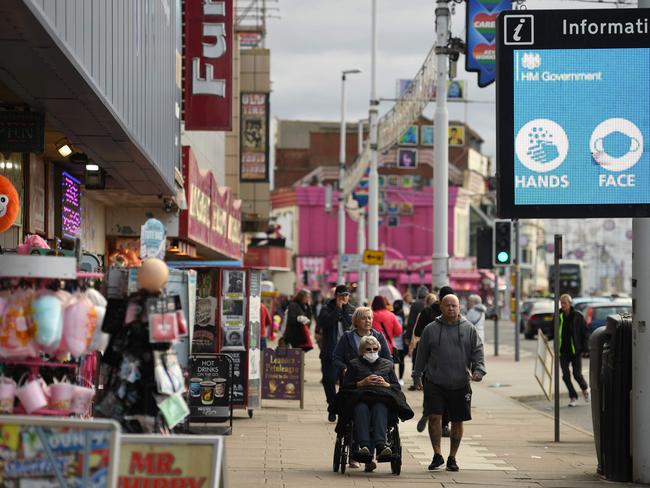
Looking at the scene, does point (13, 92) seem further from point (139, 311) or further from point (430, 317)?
point (430, 317)

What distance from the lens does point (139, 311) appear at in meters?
9.05

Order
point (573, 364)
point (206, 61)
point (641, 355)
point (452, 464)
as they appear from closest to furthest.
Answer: point (641, 355), point (452, 464), point (573, 364), point (206, 61)

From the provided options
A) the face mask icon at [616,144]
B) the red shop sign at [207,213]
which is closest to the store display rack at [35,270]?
the face mask icon at [616,144]

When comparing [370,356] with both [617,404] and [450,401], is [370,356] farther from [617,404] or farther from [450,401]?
[617,404]

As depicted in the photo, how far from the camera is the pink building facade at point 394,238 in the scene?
9969 cm

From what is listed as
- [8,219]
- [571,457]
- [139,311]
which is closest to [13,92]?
[8,219]

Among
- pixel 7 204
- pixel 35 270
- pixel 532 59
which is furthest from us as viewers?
pixel 7 204

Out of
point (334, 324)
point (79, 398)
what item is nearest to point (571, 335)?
point (334, 324)

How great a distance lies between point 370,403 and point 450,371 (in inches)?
38.1

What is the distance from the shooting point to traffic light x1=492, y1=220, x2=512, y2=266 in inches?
1093

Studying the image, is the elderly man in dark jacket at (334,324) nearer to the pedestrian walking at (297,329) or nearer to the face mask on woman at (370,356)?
the pedestrian walking at (297,329)

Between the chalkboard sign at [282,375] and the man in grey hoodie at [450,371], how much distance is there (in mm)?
7003

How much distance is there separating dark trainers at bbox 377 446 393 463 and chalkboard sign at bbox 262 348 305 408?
764 centimetres

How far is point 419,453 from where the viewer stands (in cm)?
1580
